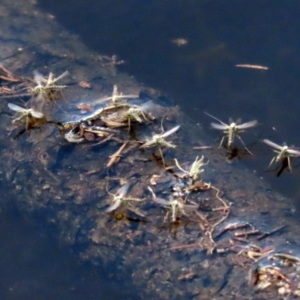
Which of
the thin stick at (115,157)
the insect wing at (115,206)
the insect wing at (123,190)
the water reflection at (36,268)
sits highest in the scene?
the thin stick at (115,157)

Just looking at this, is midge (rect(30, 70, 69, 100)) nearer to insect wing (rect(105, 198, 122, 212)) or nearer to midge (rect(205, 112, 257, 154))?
insect wing (rect(105, 198, 122, 212))

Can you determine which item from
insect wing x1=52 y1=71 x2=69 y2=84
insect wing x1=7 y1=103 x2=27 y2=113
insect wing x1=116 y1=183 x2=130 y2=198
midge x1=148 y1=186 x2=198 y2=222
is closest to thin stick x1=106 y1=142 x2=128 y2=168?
insect wing x1=116 y1=183 x2=130 y2=198

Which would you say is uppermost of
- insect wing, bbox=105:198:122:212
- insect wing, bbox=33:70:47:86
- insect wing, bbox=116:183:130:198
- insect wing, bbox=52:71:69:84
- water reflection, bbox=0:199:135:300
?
insect wing, bbox=52:71:69:84

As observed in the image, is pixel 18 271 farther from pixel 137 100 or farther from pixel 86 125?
pixel 137 100

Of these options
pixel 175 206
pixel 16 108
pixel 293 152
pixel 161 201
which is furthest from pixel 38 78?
pixel 293 152

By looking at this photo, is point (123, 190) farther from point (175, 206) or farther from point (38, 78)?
point (38, 78)

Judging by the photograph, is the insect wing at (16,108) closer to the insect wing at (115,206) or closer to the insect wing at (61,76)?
the insect wing at (61,76)

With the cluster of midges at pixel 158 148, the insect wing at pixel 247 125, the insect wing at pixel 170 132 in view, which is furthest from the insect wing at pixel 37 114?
the insect wing at pixel 247 125
